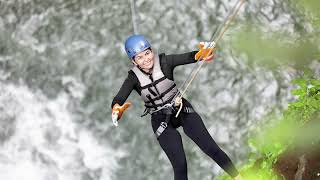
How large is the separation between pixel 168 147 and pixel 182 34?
105 inches

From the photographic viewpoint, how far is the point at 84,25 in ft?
23.8

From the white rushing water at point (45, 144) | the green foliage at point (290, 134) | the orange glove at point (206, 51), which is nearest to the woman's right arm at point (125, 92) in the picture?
the orange glove at point (206, 51)

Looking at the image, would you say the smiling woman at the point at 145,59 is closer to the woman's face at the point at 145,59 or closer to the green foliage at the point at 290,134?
the woman's face at the point at 145,59

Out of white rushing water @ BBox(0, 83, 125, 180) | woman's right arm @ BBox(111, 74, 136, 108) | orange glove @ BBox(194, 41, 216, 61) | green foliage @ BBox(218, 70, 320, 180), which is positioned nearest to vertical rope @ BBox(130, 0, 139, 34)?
white rushing water @ BBox(0, 83, 125, 180)

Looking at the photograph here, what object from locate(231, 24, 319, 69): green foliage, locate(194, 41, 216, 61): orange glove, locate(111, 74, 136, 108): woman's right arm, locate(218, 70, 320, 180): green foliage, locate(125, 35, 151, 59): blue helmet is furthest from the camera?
locate(231, 24, 319, 69): green foliage

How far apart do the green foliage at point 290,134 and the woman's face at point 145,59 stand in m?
1.81

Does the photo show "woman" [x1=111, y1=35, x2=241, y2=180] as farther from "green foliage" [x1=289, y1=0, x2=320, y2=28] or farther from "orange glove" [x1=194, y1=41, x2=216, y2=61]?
"green foliage" [x1=289, y1=0, x2=320, y2=28]

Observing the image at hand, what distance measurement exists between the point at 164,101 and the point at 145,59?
50cm

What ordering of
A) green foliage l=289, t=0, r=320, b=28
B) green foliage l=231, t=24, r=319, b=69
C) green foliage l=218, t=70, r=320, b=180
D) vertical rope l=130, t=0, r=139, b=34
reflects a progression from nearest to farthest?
1. green foliage l=218, t=70, r=320, b=180
2. green foliage l=231, t=24, r=319, b=69
3. vertical rope l=130, t=0, r=139, b=34
4. green foliage l=289, t=0, r=320, b=28

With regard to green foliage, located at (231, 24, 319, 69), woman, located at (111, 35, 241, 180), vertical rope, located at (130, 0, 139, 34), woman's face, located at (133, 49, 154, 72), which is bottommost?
green foliage, located at (231, 24, 319, 69)

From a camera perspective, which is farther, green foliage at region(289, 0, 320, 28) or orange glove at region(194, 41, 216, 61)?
green foliage at region(289, 0, 320, 28)

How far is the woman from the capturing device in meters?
4.66

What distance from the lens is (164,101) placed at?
479 centimetres

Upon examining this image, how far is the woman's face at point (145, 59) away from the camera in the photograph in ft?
15.2
